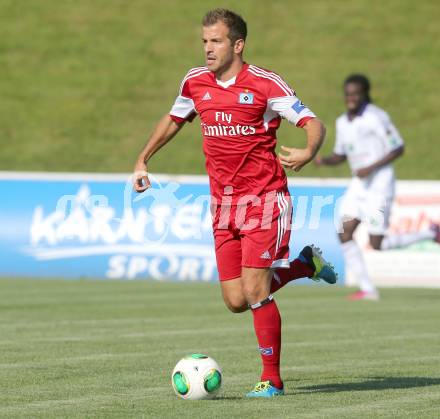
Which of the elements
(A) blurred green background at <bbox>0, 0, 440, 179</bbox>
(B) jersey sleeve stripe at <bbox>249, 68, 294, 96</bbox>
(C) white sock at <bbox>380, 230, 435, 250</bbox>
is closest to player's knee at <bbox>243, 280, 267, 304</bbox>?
(B) jersey sleeve stripe at <bbox>249, 68, 294, 96</bbox>

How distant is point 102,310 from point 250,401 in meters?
7.24

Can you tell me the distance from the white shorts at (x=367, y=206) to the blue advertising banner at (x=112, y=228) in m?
2.37

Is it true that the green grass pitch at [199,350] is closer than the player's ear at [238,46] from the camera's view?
Yes

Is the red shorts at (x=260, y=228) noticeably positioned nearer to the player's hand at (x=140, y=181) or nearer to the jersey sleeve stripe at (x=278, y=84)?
the player's hand at (x=140, y=181)

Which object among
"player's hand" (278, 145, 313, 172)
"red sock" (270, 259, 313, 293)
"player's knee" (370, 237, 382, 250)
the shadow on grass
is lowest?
the shadow on grass

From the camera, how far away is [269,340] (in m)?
8.09

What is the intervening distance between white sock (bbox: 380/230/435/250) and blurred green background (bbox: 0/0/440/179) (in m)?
7.81

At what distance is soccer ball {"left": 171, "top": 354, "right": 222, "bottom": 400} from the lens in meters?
7.81

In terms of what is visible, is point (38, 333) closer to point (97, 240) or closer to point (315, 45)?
point (97, 240)

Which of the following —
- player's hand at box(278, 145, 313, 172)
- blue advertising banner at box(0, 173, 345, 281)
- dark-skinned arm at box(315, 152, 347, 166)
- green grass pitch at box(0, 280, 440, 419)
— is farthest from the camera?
blue advertising banner at box(0, 173, 345, 281)

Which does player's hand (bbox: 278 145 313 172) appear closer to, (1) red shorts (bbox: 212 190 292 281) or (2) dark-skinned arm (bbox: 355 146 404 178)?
(1) red shorts (bbox: 212 190 292 281)

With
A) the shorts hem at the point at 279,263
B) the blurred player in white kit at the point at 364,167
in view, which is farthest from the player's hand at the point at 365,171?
the shorts hem at the point at 279,263

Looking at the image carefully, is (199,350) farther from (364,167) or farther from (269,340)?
(364,167)

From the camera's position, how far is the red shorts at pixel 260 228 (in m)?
8.19
